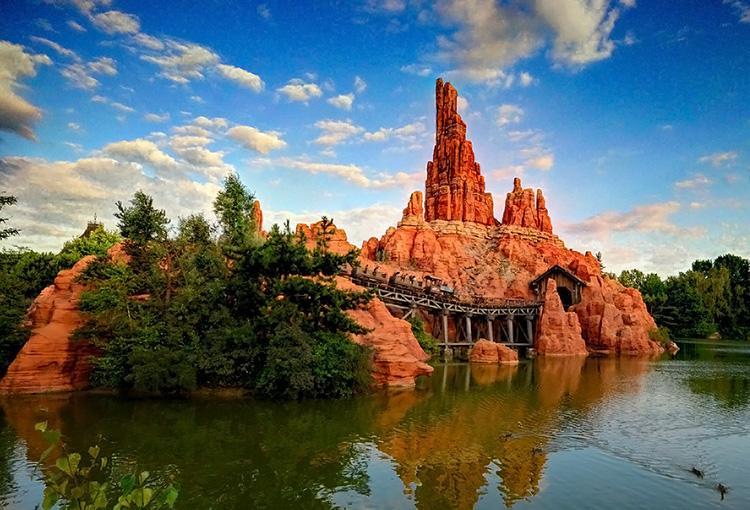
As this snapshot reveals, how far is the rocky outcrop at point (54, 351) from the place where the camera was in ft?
60.3

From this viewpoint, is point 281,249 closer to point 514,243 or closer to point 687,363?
point 687,363

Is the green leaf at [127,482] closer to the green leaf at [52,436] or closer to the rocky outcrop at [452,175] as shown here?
the green leaf at [52,436]

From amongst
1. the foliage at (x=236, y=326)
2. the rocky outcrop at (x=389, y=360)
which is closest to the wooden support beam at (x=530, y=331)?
the rocky outcrop at (x=389, y=360)

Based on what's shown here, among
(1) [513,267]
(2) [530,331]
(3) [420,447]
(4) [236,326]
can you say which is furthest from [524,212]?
(3) [420,447]

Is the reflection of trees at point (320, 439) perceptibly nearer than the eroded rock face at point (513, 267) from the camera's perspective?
Yes

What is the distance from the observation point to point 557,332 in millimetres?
40375

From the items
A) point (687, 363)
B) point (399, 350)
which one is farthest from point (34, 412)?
point (687, 363)

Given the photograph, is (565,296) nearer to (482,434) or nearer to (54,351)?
(482,434)

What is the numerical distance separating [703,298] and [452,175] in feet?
139

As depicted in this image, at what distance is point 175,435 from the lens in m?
14.1

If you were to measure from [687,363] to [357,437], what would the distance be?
31658 mm

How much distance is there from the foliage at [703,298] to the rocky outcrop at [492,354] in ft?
135

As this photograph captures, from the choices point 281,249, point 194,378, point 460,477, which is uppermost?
point 281,249

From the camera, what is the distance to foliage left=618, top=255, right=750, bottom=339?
66312 mm
